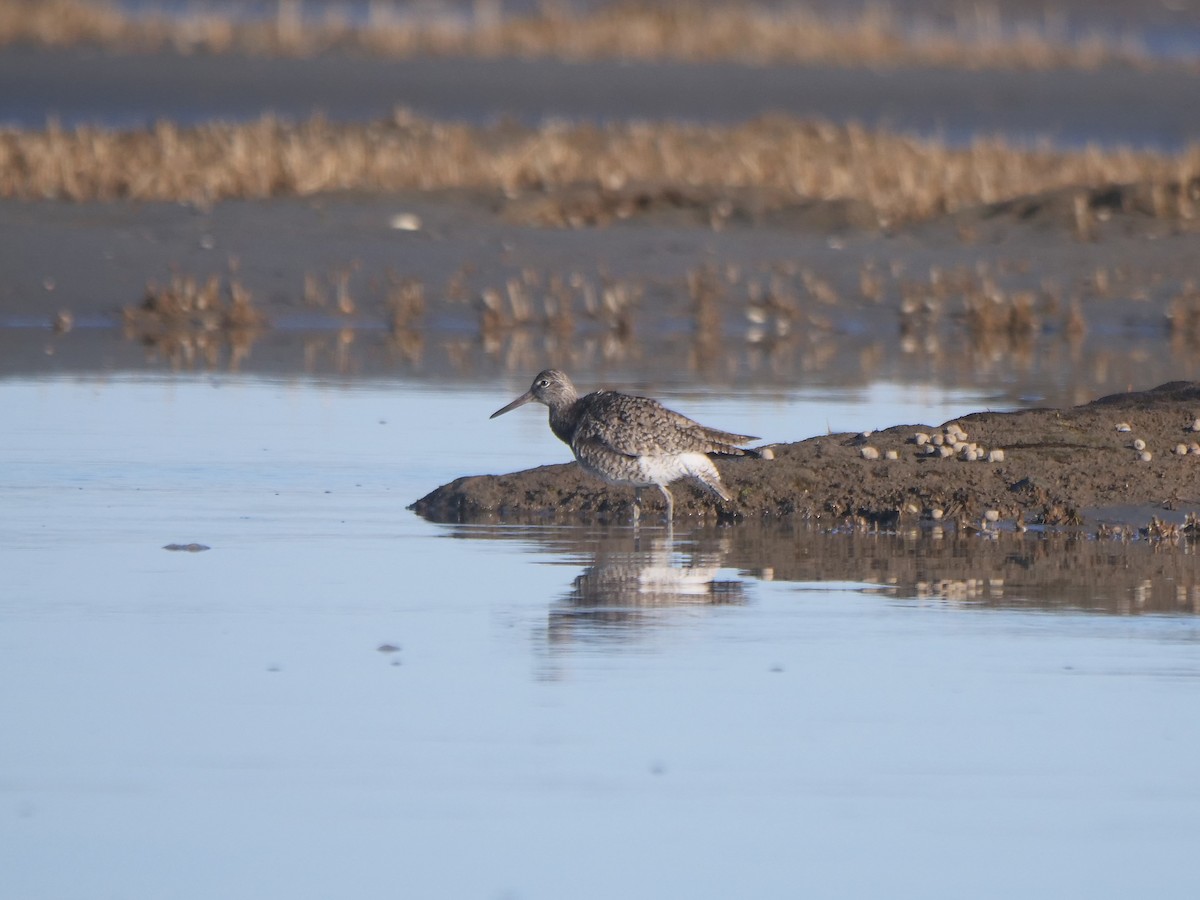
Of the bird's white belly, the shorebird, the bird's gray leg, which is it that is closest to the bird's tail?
the shorebird

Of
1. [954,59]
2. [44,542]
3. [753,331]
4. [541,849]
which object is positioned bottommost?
[541,849]

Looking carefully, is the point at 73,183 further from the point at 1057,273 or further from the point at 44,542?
the point at 44,542

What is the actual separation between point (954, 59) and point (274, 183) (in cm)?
2363

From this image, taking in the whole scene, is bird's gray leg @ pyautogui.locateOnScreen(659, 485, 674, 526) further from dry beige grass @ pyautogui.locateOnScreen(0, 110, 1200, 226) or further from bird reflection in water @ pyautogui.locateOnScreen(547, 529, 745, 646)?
dry beige grass @ pyautogui.locateOnScreen(0, 110, 1200, 226)

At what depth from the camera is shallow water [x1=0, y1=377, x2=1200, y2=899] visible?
6.22m

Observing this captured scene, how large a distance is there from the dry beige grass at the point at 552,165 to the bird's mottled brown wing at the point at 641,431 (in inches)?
479

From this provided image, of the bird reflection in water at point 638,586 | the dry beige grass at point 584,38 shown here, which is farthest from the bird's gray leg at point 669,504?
the dry beige grass at point 584,38

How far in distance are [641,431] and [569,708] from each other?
12.0 feet

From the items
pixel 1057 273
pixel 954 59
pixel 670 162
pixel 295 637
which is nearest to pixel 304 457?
pixel 295 637

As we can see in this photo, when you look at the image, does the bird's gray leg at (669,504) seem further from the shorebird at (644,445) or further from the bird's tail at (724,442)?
the bird's tail at (724,442)

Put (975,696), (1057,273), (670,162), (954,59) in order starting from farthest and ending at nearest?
(954,59) < (670,162) < (1057,273) < (975,696)

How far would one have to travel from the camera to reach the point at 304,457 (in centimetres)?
1334

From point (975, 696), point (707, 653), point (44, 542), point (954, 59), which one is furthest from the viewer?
point (954, 59)

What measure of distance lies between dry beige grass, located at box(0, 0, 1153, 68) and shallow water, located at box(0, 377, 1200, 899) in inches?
1307
